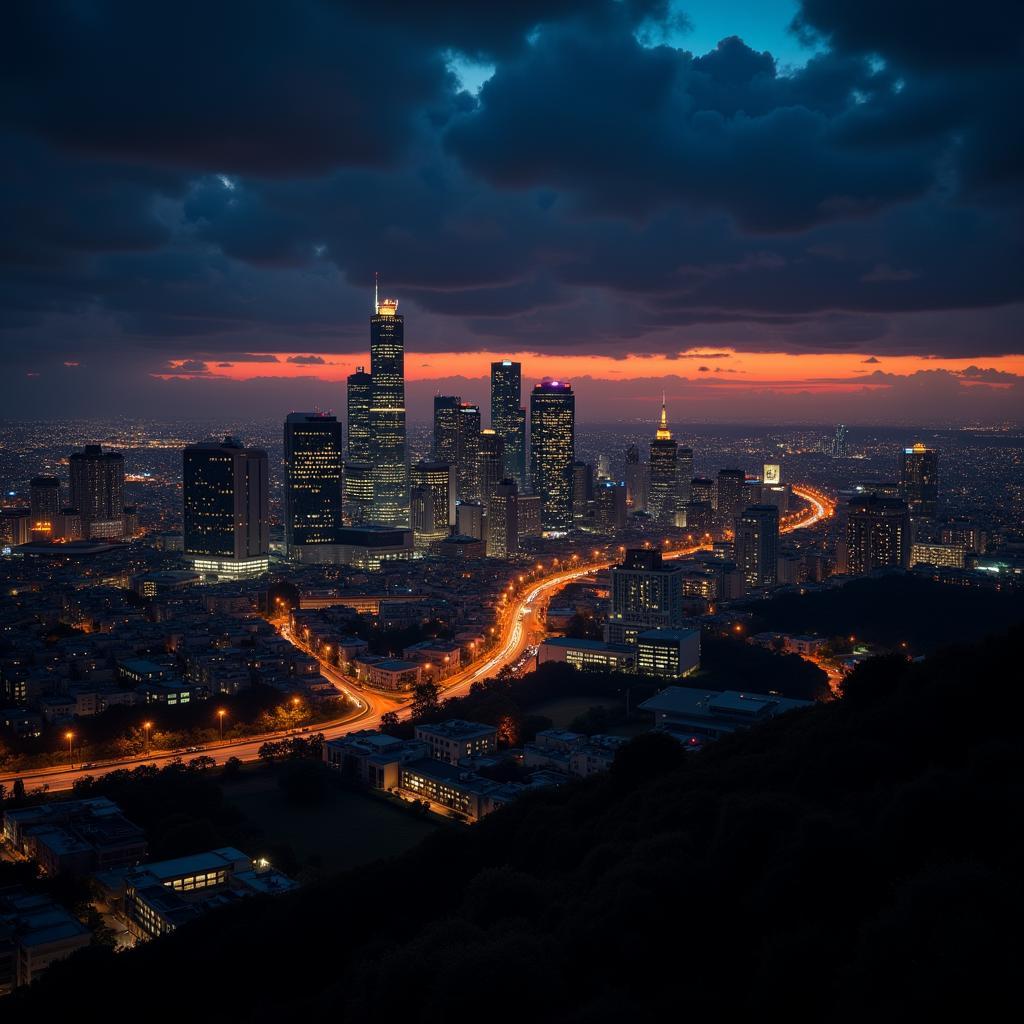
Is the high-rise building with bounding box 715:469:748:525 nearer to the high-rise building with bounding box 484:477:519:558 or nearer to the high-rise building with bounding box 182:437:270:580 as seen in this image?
the high-rise building with bounding box 484:477:519:558

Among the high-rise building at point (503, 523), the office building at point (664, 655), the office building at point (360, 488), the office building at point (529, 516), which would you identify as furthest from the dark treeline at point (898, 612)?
the office building at point (360, 488)

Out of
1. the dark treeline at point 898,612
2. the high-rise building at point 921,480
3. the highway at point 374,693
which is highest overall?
the high-rise building at point 921,480

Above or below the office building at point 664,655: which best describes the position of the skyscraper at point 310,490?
above

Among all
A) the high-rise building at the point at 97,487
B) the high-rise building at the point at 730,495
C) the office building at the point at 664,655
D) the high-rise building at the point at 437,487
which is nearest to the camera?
the office building at the point at 664,655

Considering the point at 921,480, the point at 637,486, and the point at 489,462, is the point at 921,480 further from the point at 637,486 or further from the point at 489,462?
the point at 489,462

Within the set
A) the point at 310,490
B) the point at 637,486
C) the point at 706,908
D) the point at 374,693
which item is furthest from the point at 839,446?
the point at 706,908

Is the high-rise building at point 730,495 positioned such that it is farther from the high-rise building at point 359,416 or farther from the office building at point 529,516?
the high-rise building at point 359,416

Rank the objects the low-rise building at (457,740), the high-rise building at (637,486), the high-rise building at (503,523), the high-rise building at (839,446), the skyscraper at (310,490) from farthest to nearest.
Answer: the high-rise building at (839,446) → the high-rise building at (637,486) → the high-rise building at (503,523) → the skyscraper at (310,490) → the low-rise building at (457,740)
